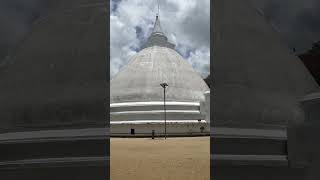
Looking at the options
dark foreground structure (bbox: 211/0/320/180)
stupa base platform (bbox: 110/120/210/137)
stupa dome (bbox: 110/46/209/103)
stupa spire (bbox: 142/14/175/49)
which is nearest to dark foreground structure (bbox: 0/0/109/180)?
dark foreground structure (bbox: 211/0/320/180)

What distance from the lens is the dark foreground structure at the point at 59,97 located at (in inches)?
215

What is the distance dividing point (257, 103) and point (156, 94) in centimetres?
3061

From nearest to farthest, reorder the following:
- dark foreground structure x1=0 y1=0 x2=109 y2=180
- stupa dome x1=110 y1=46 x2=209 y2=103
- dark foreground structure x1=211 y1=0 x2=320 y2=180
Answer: dark foreground structure x1=0 y1=0 x2=109 y2=180
dark foreground structure x1=211 y1=0 x2=320 y2=180
stupa dome x1=110 y1=46 x2=209 y2=103

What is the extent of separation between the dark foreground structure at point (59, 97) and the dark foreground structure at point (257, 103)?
1.73 m

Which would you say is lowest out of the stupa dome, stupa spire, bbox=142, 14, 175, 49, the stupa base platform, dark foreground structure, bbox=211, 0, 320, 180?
the stupa base platform

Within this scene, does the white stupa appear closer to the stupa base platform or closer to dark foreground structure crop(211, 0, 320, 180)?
the stupa base platform

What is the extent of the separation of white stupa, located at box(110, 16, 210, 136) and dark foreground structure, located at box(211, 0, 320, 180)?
26434 millimetres

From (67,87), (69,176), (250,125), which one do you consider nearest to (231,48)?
(250,125)

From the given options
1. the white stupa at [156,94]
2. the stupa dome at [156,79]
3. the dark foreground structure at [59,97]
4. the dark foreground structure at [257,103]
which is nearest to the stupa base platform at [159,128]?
the white stupa at [156,94]

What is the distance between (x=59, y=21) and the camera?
5574 mm

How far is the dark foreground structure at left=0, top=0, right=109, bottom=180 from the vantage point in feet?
17.9

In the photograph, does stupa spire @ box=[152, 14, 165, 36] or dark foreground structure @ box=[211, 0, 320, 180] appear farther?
stupa spire @ box=[152, 14, 165, 36]

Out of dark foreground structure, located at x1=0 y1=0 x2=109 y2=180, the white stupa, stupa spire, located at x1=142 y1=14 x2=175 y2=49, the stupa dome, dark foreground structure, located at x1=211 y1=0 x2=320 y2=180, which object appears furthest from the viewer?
stupa spire, located at x1=142 y1=14 x2=175 y2=49

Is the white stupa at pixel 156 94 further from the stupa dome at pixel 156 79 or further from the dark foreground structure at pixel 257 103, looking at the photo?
the dark foreground structure at pixel 257 103
